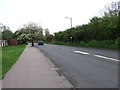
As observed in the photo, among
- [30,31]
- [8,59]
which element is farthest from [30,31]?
[8,59]

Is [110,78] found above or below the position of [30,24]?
below

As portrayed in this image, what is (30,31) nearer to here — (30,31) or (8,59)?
(30,31)

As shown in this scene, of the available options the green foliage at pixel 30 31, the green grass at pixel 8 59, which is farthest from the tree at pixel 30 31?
the green grass at pixel 8 59

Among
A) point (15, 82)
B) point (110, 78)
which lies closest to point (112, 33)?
point (110, 78)

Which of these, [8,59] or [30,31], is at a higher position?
[30,31]

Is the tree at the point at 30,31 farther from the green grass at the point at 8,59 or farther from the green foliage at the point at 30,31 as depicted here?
the green grass at the point at 8,59

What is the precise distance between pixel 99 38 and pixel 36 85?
3069cm

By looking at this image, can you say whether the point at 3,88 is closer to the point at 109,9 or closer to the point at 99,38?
the point at 99,38

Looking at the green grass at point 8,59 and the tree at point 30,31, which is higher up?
the tree at point 30,31

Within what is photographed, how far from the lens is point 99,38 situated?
35.0 metres

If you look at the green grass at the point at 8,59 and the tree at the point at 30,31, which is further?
the tree at the point at 30,31

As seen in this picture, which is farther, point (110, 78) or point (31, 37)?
point (31, 37)

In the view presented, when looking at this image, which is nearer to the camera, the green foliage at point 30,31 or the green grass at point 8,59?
the green grass at point 8,59

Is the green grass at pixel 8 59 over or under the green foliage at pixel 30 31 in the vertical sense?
under
